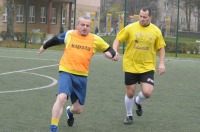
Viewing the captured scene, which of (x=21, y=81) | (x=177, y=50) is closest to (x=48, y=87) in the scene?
(x=21, y=81)

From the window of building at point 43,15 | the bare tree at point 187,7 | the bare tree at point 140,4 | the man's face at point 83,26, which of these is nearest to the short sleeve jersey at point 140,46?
the man's face at point 83,26

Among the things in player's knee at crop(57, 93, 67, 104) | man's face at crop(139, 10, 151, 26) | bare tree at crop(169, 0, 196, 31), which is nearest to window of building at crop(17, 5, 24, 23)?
bare tree at crop(169, 0, 196, 31)

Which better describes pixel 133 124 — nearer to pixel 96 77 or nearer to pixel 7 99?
pixel 7 99

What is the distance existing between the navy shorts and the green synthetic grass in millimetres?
555

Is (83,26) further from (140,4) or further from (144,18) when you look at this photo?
(140,4)

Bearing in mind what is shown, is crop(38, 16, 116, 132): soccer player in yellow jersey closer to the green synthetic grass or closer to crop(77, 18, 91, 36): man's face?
crop(77, 18, 91, 36): man's face

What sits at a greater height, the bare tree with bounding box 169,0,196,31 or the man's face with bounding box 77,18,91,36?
the bare tree with bounding box 169,0,196,31

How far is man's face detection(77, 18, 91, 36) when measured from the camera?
Answer: 6.59 meters

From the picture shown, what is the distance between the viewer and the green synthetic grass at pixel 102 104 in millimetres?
7242

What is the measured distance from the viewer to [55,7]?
4538cm

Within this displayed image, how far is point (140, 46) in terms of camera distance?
771cm

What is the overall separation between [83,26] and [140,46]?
1.43 m

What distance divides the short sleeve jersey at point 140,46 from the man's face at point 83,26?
126 cm

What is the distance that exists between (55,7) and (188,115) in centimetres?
3798
